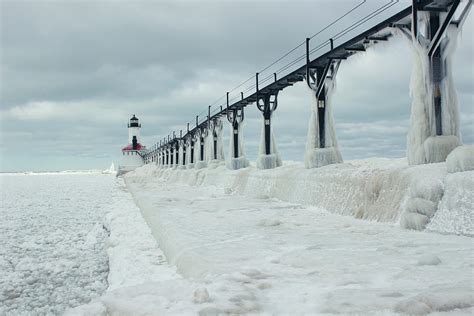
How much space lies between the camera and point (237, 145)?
2897 centimetres

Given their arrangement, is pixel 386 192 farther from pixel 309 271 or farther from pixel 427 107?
pixel 309 271

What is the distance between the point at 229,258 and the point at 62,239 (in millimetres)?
8506

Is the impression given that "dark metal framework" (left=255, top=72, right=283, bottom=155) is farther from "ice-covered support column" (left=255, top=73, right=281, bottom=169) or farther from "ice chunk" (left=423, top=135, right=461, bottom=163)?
"ice chunk" (left=423, top=135, right=461, bottom=163)

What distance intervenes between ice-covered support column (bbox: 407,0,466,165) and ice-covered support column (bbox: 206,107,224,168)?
25.8 metres

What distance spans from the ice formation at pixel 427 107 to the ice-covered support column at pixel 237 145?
1854 cm

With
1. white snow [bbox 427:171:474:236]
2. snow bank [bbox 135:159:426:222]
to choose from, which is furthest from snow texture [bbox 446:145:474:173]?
snow bank [bbox 135:159:426:222]

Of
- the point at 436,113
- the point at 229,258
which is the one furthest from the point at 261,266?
the point at 436,113

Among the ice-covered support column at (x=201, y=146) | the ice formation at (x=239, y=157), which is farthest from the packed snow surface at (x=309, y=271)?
the ice-covered support column at (x=201, y=146)

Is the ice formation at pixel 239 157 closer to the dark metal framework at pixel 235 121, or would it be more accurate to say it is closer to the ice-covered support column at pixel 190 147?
the dark metal framework at pixel 235 121

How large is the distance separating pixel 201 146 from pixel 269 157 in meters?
20.8

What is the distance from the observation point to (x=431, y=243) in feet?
21.5

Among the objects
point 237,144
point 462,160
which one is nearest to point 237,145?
point 237,144

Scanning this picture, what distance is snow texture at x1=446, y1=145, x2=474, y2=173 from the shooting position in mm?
7562

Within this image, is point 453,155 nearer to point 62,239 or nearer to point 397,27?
point 397,27
